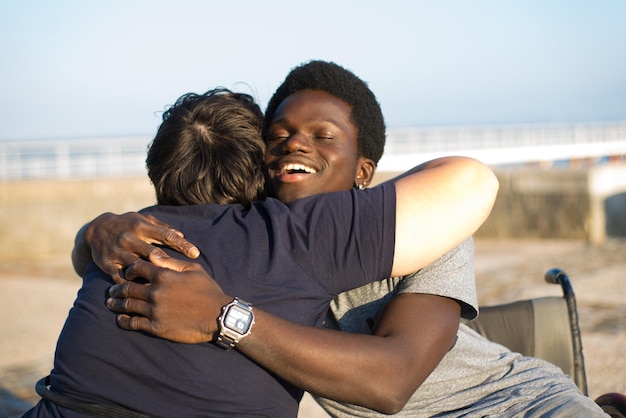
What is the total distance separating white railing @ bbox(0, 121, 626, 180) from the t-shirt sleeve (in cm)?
1265

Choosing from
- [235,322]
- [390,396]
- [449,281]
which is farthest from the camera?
[449,281]

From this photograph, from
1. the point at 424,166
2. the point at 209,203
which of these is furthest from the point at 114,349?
the point at 424,166

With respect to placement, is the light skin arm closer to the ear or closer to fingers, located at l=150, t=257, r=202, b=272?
fingers, located at l=150, t=257, r=202, b=272

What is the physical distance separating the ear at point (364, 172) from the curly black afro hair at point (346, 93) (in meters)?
0.02

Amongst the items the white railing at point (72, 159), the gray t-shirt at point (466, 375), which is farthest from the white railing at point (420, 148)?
→ the gray t-shirt at point (466, 375)

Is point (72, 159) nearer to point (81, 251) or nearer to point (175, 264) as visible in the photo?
point (81, 251)

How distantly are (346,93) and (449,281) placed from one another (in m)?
0.89

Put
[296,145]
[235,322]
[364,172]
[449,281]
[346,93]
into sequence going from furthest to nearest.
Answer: [364,172]
[346,93]
[296,145]
[449,281]
[235,322]

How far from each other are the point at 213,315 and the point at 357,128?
3.82 feet

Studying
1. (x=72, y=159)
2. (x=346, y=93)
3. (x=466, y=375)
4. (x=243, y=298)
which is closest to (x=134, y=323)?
(x=243, y=298)

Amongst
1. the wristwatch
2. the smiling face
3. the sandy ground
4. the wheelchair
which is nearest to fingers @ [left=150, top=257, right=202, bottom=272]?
the wristwatch

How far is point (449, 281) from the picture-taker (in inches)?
86.6

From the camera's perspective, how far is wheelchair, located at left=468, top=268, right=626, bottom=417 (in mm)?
3307

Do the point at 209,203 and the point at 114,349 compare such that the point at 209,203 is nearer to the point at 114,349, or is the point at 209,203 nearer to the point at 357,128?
the point at 114,349
